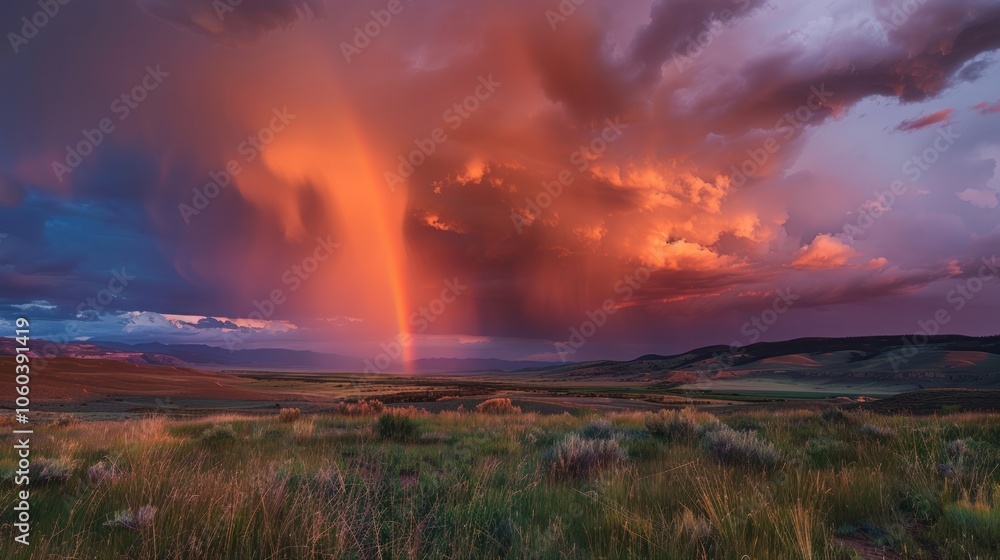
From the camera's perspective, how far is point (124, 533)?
3.89 meters

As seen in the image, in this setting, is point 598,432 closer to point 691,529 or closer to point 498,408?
point 691,529

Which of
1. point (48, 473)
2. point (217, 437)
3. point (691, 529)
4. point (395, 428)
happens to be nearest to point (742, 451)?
point (691, 529)

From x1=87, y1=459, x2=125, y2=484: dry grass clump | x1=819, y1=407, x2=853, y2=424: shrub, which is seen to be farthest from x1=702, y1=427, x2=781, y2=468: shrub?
x1=87, y1=459, x2=125, y2=484: dry grass clump

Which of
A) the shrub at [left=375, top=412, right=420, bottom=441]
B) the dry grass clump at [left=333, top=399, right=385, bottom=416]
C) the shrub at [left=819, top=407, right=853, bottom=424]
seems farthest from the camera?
the dry grass clump at [left=333, top=399, right=385, bottom=416]

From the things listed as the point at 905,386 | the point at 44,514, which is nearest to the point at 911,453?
the point at 44,514

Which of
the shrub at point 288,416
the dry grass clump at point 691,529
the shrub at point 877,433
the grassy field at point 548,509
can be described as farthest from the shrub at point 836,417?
the shrub at point 288,416

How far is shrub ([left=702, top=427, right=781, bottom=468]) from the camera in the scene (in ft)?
20.6

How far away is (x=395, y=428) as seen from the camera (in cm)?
1266

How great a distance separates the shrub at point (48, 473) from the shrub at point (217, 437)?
400 cm

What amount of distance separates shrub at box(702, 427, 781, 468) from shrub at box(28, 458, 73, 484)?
8.58 metres

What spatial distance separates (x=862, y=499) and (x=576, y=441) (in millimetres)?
3622

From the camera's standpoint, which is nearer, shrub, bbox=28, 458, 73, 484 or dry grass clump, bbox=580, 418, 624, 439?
shrub, bbox=28, 458, 73, 484

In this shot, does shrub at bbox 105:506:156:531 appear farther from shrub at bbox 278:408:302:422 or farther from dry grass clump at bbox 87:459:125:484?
shrub at bbox 278:408:302:422

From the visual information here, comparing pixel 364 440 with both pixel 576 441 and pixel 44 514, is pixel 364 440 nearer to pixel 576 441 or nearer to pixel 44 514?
pixel 576 441
